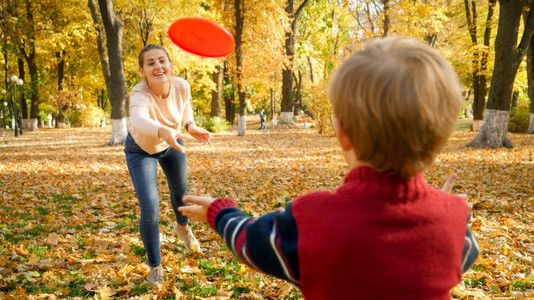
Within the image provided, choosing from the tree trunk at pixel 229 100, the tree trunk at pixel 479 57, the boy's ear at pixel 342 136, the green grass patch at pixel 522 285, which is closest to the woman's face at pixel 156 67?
the boy's ear at pixel 342 136

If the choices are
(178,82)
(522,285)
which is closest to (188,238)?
(178,82)

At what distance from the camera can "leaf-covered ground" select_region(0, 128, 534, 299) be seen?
3.68 m

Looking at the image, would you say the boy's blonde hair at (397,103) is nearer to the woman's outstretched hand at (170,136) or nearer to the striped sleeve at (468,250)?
the striped sleeve at (468,250)

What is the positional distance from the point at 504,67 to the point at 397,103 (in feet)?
44.9

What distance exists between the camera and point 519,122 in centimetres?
2178

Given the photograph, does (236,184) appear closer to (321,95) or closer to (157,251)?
(157,251)

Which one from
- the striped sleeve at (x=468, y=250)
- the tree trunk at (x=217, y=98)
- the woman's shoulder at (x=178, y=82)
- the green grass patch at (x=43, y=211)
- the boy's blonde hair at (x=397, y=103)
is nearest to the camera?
the boy's blonde hair at (x=397, y=103)

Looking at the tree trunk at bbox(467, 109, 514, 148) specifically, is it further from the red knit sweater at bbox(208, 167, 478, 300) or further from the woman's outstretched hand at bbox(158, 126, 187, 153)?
the red knit sweater at bbox(208, 167, 478, 300)

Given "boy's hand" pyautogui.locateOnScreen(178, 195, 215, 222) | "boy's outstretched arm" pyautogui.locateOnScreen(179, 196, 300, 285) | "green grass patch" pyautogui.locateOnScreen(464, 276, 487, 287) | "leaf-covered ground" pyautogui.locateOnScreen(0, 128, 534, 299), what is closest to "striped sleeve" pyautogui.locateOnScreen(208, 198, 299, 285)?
"boy's outstretched arm" pyautogui.locateOnScreen(179, 196, 300, 285)

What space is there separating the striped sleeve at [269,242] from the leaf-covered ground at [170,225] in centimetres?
236

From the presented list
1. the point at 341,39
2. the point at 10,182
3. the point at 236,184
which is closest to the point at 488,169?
the point at 236,184

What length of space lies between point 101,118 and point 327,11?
2588 centimetres

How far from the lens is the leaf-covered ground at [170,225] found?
3680mm

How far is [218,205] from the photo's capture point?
1509mm
